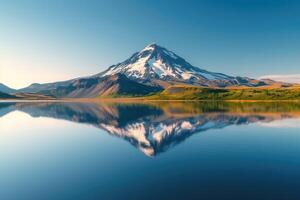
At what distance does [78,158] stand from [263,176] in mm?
24872

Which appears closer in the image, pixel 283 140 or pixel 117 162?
pixel 117 162

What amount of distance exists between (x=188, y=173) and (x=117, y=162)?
10.7m

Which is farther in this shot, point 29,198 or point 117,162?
point 117,162

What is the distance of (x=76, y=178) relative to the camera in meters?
28.3

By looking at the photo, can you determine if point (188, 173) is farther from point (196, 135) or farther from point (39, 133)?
point (39, 133)

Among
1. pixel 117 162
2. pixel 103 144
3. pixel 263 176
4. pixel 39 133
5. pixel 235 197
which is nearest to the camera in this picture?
pixel 235 197

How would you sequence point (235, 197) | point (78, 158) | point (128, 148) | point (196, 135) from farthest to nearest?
point (196, 135) < point (128, 148) < point (78, 158) < point (235, 197)

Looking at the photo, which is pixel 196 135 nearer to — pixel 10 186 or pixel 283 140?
pixel 283 140

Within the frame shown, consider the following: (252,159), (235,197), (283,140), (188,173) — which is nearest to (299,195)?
(235,197)

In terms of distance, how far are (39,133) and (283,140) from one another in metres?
54.9

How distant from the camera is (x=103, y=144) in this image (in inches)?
1949

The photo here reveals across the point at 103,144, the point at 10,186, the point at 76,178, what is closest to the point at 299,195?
the point at 76,178

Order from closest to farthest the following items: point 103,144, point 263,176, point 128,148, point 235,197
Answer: point 235,197
point 263,176
point 128,148
point 103,144

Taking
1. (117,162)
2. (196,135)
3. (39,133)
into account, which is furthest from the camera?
(39,133)
